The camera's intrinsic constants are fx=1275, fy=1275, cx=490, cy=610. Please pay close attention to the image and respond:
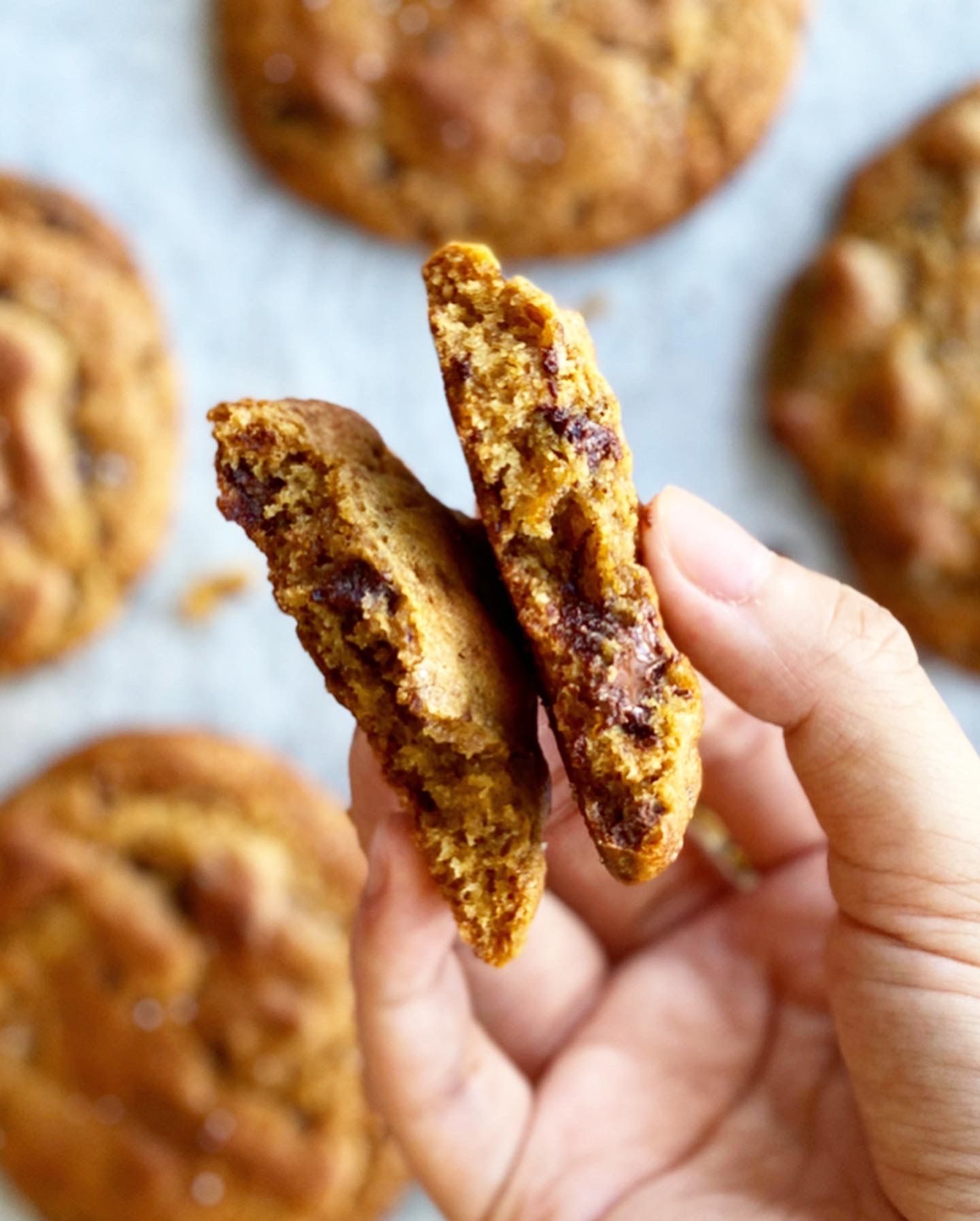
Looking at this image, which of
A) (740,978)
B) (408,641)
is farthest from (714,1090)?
(408,641)

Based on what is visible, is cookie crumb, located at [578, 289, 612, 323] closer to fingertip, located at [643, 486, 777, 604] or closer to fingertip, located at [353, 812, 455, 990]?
fingertip, located at [643, 486, 777, 604]

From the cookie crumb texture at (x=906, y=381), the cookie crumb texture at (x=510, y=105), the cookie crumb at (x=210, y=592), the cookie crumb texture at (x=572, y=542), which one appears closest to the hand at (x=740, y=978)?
A: the cookie crumb texture at (x=572, y=542)

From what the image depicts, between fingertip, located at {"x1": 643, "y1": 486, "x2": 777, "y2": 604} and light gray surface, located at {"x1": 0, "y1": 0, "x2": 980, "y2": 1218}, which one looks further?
light gray surface, located at {"x1": 0, "y1": 0, "x2": 980, "y2": 1218}

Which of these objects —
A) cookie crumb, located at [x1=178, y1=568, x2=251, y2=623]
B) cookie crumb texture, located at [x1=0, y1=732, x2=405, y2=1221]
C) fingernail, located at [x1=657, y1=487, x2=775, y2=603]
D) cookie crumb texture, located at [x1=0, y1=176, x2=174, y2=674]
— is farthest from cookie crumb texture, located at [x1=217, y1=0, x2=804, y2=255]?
fingernail, located at [x1=657, y1=487, x2=775, y2=603]

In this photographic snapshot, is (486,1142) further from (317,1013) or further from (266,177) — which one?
(266,177)

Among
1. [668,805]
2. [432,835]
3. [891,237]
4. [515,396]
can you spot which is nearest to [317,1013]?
[432,835]

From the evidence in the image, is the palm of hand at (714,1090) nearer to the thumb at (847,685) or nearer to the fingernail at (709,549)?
the thumb at (847,685)

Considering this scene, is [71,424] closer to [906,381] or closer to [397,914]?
[397,914]
